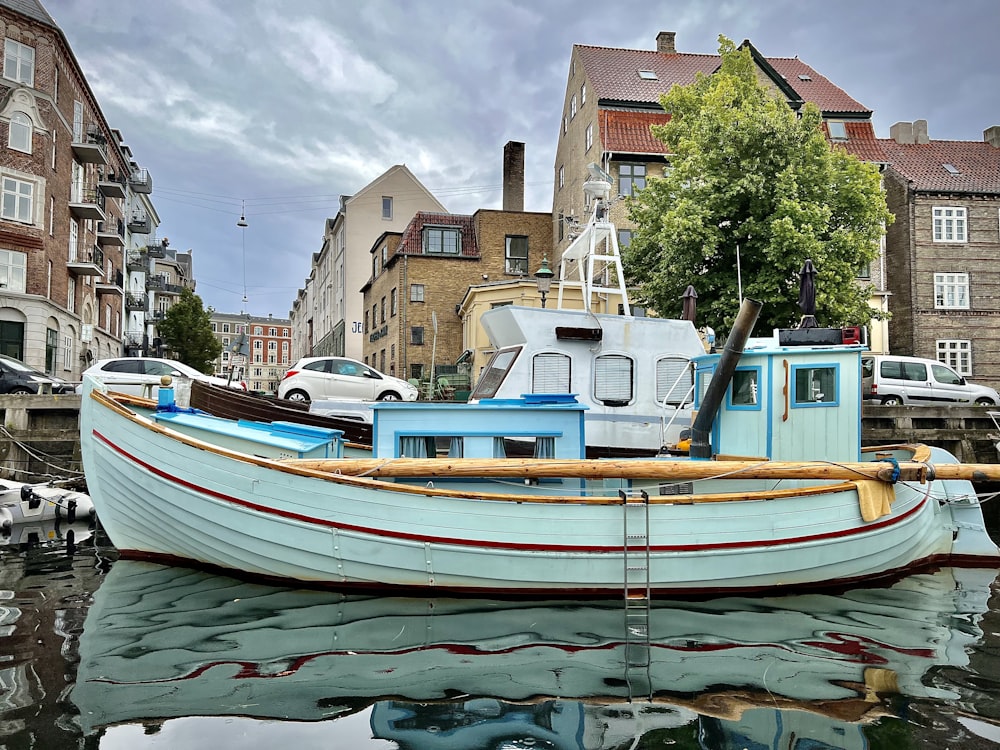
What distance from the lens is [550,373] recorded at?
Result: 9.95m

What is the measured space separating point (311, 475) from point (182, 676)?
7.73 feet

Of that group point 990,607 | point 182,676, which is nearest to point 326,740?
point 182,676

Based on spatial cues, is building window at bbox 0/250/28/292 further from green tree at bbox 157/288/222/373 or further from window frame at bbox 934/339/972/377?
window frame at bbox 934/339/972/377

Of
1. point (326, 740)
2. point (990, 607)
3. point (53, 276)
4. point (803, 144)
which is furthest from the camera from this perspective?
point (53, 276)

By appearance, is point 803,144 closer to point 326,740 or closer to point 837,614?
point 837,614

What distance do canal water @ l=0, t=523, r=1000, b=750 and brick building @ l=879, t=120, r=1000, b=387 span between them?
26827 mm

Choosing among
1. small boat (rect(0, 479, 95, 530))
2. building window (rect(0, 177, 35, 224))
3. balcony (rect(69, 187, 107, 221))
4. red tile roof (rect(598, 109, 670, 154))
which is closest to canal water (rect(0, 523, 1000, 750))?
small boat (rect(0, 479, 95, 530))

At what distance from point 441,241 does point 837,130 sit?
19595 mm

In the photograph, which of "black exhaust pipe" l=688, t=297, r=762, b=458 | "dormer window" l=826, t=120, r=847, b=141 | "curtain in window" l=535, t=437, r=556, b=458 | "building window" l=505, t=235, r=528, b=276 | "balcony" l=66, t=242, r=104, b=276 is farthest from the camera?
"building window" l=505, t=235, r=528, b=276

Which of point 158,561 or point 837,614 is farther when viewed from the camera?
point 158,561

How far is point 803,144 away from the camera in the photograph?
17.8 m

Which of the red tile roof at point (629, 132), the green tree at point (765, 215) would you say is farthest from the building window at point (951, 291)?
the green tree at point (765, 215)

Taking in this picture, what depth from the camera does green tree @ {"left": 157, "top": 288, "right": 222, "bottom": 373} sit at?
1992 inches

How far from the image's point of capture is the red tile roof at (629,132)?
96.4ft
